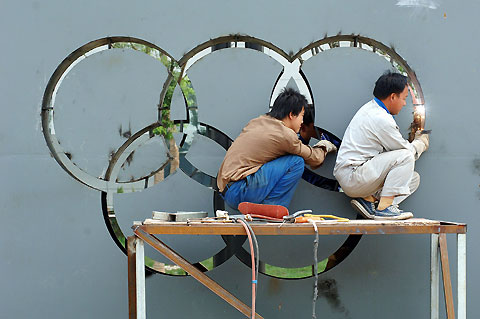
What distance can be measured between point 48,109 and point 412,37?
2.83m

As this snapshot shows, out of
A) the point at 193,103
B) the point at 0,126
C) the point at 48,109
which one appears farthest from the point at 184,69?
the point at 0,126

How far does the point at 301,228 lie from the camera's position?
146 inches

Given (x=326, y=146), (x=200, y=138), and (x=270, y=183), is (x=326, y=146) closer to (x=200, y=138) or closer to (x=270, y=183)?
(x=270, y=183)

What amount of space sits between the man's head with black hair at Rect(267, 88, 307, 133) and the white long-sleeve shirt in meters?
0.38

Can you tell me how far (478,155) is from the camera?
4664 mm

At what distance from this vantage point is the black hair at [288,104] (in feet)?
14.1

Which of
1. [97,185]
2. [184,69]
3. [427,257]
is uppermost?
[184,69]

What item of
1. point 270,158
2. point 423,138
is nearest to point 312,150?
point 270,158

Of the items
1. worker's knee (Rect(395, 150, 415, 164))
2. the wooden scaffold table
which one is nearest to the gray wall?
worker's knee (Rect(395, 150, 415, 164))

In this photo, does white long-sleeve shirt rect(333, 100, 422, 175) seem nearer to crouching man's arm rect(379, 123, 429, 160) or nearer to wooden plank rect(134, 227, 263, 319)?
crouching man's arm rect(379, 123, 429, 160)

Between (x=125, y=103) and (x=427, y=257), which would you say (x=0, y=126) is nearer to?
(x=125, y=103)

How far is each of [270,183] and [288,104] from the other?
0.59 meters

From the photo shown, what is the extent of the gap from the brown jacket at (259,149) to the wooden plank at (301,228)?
22.4 inches

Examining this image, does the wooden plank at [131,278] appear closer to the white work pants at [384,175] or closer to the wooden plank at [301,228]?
the wooden plank at [301,228]
